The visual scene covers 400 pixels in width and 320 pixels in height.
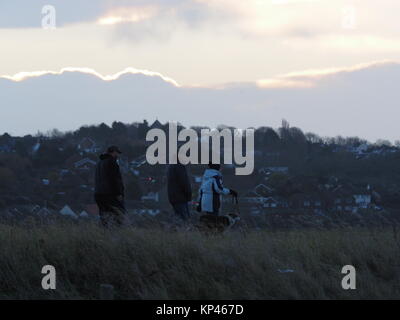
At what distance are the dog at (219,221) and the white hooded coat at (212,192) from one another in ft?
1.67

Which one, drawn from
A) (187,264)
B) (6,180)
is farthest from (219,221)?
(6,180)

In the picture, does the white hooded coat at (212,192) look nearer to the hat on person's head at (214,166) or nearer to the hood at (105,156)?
the hat on person's head at (214,166)

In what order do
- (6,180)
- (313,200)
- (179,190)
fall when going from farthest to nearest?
(6,180) → (313,200) → (179,190)

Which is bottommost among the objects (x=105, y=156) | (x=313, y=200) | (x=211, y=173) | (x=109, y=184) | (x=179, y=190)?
(x=313, y=200)

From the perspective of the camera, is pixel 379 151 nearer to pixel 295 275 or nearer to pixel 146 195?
pixel 146 195

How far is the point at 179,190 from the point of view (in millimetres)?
15781

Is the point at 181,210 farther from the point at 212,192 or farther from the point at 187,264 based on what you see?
the point at 187,264

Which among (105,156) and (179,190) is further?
(179,190)

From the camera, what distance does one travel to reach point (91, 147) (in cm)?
5462

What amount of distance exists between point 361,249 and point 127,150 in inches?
1522

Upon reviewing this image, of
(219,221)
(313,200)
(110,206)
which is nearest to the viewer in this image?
(219,221)

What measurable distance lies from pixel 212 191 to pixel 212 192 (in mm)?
22
